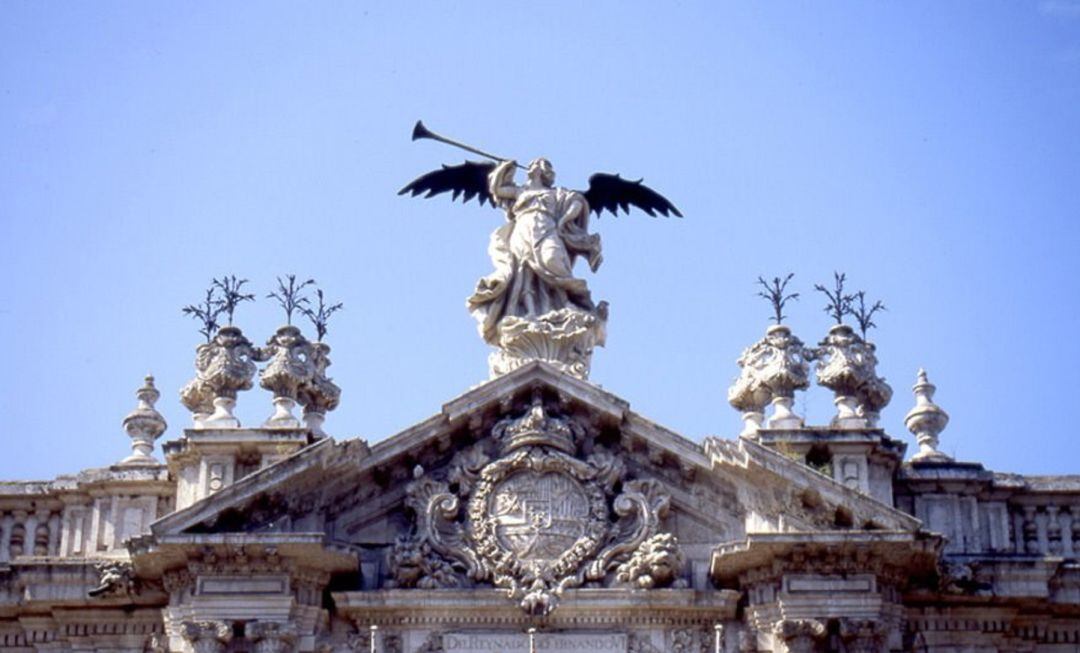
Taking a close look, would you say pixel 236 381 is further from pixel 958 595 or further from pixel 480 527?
pixel 958 595

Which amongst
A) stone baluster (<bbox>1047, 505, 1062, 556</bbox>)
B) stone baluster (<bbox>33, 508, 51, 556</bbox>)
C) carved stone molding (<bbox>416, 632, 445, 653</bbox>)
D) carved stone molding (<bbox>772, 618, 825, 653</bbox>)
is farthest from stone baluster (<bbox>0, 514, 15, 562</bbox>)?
stone baluster (<bbox>1047, 505, 1062, 556</bbox>)

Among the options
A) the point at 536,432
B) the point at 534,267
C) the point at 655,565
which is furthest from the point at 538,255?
the point at 655,565

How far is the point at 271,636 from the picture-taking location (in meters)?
26.3

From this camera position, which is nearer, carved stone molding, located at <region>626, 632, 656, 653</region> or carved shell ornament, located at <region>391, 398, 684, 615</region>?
carved stone molding, located at <region>626, 632, 656, 653</region>

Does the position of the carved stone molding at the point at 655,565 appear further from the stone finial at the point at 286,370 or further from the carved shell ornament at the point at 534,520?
the stone finial at the point at 286,370

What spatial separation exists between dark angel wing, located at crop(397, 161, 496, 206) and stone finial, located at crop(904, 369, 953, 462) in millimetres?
A: 5743

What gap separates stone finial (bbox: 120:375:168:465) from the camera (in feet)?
93.3

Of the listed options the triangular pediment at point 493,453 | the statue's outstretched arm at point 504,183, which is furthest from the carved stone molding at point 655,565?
the statue's outstretched arm at point 504,183

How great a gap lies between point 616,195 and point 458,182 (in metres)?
1.91

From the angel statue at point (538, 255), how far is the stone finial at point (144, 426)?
375cm

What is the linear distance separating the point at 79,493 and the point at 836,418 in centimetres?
824

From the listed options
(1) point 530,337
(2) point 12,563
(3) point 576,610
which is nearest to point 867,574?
(3) point 576,610

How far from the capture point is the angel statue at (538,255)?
2895 centimetres

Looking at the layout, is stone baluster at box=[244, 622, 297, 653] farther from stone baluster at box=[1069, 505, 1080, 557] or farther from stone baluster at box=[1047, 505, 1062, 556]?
stone baluster at box=[1069, 505, 1080, 557]
